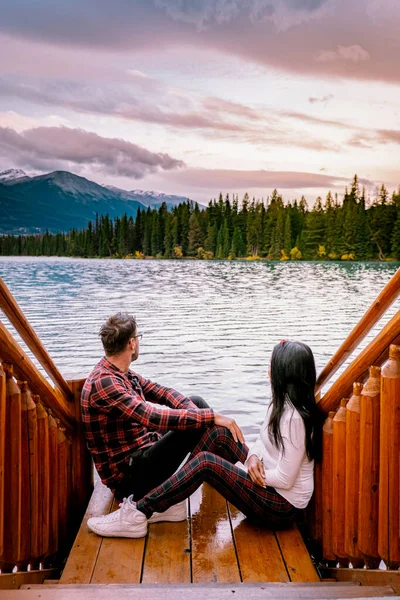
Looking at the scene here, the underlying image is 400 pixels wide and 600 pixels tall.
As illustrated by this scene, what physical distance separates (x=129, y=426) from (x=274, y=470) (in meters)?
0.83

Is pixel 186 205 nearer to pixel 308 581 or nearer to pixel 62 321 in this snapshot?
pixel 62 321

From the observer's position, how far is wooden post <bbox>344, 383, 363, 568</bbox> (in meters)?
2.54

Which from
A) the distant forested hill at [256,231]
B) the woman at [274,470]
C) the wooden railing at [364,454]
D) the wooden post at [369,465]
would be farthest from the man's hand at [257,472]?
the distant forested hill at [256,231]

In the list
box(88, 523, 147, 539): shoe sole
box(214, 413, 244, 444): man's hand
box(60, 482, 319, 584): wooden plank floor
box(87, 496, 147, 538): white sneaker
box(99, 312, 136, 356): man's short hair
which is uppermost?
box(99, 312, 136, 356): man's short hair

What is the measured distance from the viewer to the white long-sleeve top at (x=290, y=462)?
2.81m

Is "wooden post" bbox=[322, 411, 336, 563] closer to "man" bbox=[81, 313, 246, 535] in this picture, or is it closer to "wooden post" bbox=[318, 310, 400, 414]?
"wooden post" bbox=[318, 310, 400, 414]

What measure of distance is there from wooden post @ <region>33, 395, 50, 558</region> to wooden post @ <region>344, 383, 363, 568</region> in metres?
1.39

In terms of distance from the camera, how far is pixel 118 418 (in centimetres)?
314

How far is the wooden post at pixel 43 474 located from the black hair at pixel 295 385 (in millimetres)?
1084

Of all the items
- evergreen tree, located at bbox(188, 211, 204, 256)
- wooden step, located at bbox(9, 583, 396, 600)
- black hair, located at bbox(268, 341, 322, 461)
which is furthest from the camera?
evergreen tree, located at bbox(188, 211, 204, 256)

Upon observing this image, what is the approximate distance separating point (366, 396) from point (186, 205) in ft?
415

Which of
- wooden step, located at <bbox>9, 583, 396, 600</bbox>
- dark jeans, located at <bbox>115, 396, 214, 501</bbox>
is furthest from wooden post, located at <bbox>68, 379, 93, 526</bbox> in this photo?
wooden step, located at <bbox>9, 583, 396, 600</bbox>

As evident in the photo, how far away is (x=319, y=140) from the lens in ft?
339

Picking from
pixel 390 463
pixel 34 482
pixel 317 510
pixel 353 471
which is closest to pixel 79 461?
pixel 34 482
